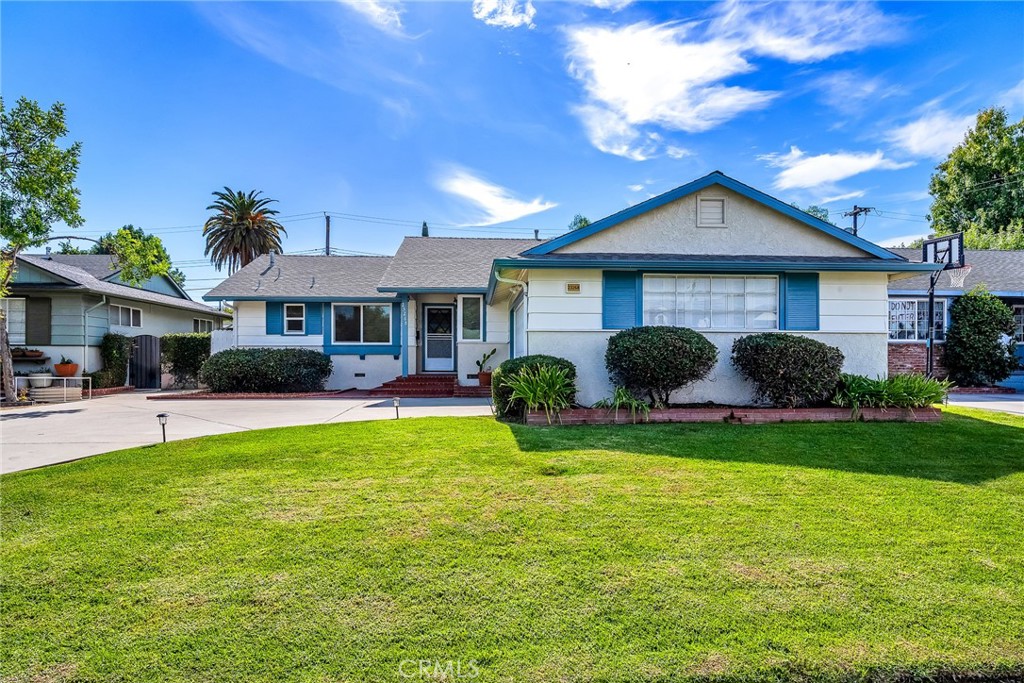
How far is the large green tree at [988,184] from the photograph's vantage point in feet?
94.9

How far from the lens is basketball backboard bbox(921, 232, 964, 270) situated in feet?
55.1

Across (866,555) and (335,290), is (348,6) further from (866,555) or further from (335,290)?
(866,555)

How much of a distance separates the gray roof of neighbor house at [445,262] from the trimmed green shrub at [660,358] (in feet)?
22.9

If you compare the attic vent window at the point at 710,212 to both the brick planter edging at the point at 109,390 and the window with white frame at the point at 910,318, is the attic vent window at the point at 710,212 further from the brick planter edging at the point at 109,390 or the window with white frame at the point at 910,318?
the brick planter edging at the point at 109,390

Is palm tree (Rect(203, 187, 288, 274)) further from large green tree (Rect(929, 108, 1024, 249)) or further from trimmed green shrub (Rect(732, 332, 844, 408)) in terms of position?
large green tree (Rect(929, 108, 1024, 249))

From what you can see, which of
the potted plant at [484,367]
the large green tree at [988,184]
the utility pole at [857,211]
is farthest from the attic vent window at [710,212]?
the large green tree at [988,184]

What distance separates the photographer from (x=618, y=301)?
990cm

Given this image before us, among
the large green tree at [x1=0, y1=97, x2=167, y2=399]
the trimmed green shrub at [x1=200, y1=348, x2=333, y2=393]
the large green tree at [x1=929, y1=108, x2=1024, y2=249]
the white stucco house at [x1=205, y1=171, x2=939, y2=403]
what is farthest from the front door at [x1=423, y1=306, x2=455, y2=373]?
the large green tree at [x1=929, y1=108, x2=1024, y2=249]

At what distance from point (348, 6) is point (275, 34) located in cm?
187

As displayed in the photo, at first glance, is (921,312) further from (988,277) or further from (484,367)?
(484,367)

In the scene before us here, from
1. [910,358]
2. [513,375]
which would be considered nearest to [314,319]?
[513,375]

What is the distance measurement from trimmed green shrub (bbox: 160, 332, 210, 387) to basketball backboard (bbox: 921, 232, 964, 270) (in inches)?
1005

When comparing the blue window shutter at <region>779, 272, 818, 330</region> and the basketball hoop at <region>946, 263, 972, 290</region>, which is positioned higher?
the basketball hoop at <region>946, 263, 972, 290</region>

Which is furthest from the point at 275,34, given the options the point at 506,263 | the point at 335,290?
the point at 335,290
